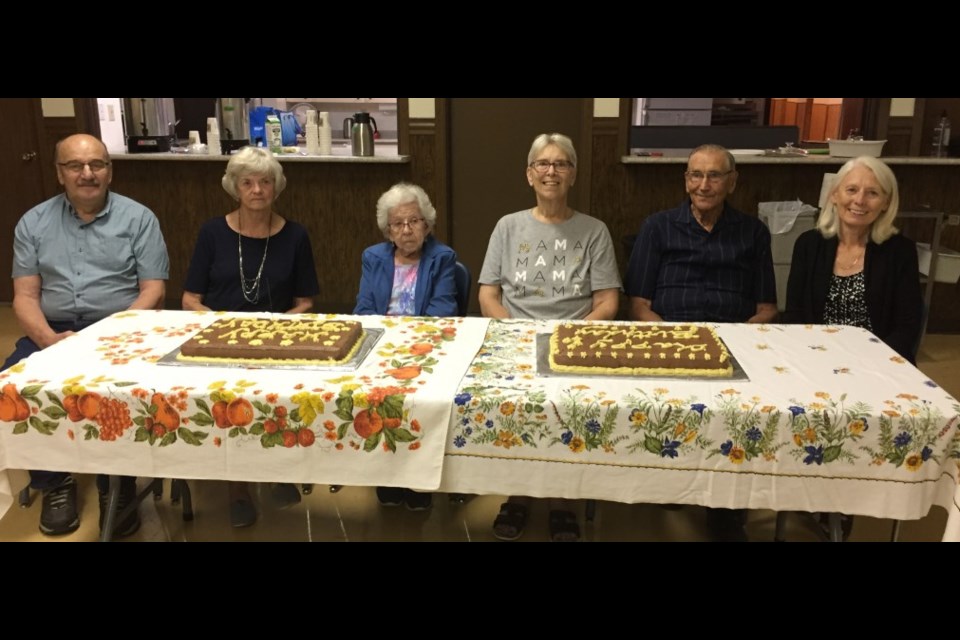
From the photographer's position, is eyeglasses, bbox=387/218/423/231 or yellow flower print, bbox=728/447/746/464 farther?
eyeglasses, bbox=387/218/423/231

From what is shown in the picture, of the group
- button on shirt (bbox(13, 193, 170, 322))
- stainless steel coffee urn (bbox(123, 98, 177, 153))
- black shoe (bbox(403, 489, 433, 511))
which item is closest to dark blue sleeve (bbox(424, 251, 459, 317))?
black shoe (bbox(403, 489, 433, 511))

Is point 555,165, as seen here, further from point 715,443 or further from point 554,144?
point 715,443

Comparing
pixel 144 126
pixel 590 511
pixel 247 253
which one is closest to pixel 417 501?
pixel 590 511

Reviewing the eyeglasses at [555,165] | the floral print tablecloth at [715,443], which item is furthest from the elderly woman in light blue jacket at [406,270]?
the floral print tablecloth at [715,443]

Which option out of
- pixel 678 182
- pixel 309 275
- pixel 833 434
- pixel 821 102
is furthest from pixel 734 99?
pixel 833 434

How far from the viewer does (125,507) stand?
86.5 inches

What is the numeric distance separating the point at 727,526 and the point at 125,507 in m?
1.68

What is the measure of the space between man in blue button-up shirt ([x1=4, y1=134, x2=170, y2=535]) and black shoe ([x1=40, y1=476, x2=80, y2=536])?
0.44 metres

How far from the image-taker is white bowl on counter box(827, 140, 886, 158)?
155 inches

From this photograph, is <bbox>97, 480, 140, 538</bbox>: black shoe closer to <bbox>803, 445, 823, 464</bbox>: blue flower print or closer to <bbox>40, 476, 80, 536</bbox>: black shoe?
<bbox>40, 476, 80, 536</bbox>: black shoe

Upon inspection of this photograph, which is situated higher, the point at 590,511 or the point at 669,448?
the point at 669,448

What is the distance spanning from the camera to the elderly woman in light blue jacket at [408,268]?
241cm

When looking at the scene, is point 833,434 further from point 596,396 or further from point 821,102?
point 821,102

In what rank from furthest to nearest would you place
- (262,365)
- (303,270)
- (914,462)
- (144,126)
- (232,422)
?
(144,126), (303,270), (262,365), (232,422), (914,462)
